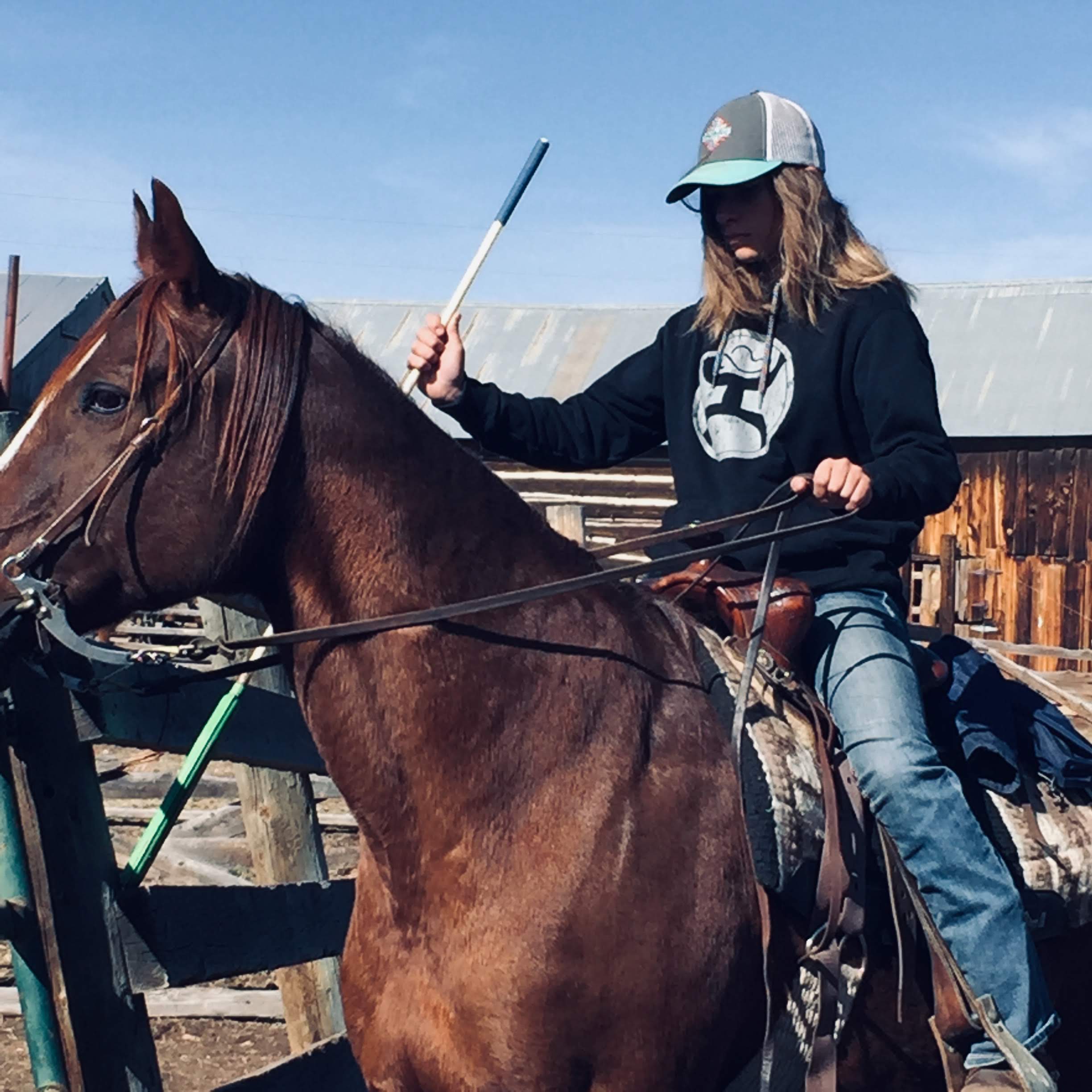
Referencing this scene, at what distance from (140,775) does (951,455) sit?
7.46 metres

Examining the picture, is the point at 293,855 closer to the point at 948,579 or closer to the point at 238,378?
the point at 238,378

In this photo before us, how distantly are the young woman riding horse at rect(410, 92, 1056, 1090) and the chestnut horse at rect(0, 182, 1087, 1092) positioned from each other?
45 cm

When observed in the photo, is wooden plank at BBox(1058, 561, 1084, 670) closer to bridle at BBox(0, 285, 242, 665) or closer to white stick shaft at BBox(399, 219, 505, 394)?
white stick shaft at BBox(399, 219, 505, 394)

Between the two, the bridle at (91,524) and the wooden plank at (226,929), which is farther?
the wooden plank at (226,929)

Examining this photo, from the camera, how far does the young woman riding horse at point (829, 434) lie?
9.86ft

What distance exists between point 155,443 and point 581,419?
1.59m

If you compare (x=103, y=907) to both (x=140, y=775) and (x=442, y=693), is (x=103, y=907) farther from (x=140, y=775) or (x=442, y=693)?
(x=140, y=775)

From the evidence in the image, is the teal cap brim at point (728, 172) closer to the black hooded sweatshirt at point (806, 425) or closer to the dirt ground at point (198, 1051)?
the black hooded sweatshirt at point (806, 425)

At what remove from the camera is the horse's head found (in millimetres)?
2541

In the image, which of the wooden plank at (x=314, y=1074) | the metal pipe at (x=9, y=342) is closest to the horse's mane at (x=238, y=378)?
the metal pipe at (x=9, y=342)

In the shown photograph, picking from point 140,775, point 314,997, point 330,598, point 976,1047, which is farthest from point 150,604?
point 140,775

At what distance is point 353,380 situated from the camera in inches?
109

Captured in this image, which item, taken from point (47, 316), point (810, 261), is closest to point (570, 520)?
point (810, 261)

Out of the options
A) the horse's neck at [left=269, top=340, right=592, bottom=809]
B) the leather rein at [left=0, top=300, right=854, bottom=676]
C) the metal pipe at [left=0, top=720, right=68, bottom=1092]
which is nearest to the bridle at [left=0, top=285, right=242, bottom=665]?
the leather rein at [left=0, top=300, right=854, bottom=676]
